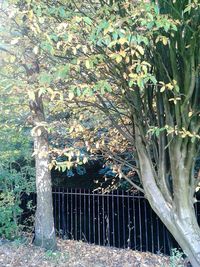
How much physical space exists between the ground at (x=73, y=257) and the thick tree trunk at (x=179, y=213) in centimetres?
52

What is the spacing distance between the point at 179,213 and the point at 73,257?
198 cm

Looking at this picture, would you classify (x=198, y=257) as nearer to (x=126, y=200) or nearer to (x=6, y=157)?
(x=126, y=200)

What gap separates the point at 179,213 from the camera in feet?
15.7

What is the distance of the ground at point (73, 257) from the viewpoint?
207 inches

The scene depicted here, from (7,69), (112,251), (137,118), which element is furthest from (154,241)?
(7,69)

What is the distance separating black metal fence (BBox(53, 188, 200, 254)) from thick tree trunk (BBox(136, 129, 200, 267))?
1533 millimetres

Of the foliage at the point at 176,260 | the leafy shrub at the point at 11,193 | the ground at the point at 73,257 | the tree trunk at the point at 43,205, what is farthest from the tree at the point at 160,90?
the leafy shrub at the point at 11,193

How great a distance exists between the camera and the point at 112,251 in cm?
620

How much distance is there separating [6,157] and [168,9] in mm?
3936

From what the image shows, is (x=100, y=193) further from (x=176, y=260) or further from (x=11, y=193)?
(x=176, y=260)

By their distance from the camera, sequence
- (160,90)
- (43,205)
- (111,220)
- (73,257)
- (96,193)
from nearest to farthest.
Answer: (160,90) < (73,257) < (43,205) < (111,220) < (96,193)

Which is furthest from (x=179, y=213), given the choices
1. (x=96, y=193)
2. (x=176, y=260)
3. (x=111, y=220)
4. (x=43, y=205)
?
(x=96, y=193)

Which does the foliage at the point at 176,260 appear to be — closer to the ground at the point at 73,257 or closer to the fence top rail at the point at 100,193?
the ground at the point at 73,257

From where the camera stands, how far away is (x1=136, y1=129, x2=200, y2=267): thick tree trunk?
15.4ft
